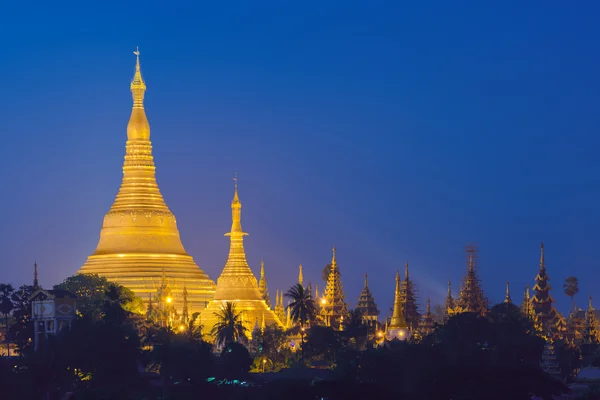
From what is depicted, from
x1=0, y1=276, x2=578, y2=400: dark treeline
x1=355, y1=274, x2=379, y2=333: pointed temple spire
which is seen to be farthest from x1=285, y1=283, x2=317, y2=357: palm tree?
x1=355, y1=274, x2=379, y2=333: pointed temple spire

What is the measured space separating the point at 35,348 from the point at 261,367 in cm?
1491

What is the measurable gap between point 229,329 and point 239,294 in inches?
731

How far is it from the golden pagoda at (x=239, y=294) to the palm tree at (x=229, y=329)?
7416mm

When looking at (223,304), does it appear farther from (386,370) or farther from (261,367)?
(386,370)

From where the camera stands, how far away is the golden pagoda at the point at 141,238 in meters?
157

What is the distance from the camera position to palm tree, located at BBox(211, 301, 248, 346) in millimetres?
134750

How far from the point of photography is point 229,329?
13512 centimetres

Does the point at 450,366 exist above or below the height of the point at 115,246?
below

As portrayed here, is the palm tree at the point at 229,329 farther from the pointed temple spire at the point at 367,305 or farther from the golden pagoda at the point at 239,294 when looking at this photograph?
the pointed temple spire at the point at 367,305

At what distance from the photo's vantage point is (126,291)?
145875 mm

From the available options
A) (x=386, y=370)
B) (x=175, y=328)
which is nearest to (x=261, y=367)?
(x=175, y=328)

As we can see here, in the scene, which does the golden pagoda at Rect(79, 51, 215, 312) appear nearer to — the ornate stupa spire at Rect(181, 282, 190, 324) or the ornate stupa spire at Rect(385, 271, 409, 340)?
the ornate stupa spire at Rect(181, 282, 190, 324)

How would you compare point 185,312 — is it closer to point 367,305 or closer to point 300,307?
point 300,307

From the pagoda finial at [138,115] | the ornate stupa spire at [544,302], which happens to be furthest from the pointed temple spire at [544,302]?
the pagoda finial at [138,115]
